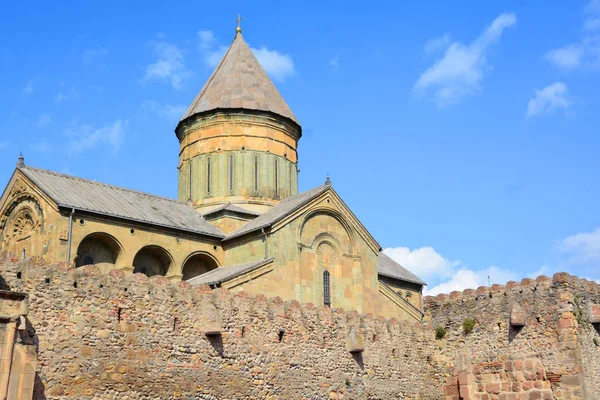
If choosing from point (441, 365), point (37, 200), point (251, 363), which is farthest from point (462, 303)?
point (37, 200)

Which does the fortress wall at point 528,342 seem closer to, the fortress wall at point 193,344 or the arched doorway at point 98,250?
the fortress wall at point 193,344

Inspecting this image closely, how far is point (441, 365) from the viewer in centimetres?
2444

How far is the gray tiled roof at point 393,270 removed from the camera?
117ft

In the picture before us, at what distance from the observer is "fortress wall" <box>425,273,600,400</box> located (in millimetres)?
21906

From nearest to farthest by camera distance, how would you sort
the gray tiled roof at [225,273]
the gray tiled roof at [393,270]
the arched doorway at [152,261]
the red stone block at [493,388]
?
the red stone block at [493,388], the gray tiled roof at [225,273], the arched doorway at [152,261], the gray tiled roof at [393,270]

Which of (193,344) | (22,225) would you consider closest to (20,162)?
(22,225)

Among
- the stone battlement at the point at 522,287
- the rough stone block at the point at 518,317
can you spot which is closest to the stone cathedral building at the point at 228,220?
the stone battlement at the point at 522,287

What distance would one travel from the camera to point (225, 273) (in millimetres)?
27141

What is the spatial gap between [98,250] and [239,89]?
33.6 ft

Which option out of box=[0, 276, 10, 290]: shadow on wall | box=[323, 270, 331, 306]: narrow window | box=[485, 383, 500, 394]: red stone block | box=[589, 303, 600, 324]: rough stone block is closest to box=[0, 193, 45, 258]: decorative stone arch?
box=[323, 270, 331, 306]: narrow window

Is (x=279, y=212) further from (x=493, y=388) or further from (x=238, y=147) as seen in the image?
(x=493, y=388)

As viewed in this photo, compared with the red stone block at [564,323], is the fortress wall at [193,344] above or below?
below

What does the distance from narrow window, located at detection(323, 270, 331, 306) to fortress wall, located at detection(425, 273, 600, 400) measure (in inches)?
205

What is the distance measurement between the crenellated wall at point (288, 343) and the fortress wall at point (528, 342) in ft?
0.10
